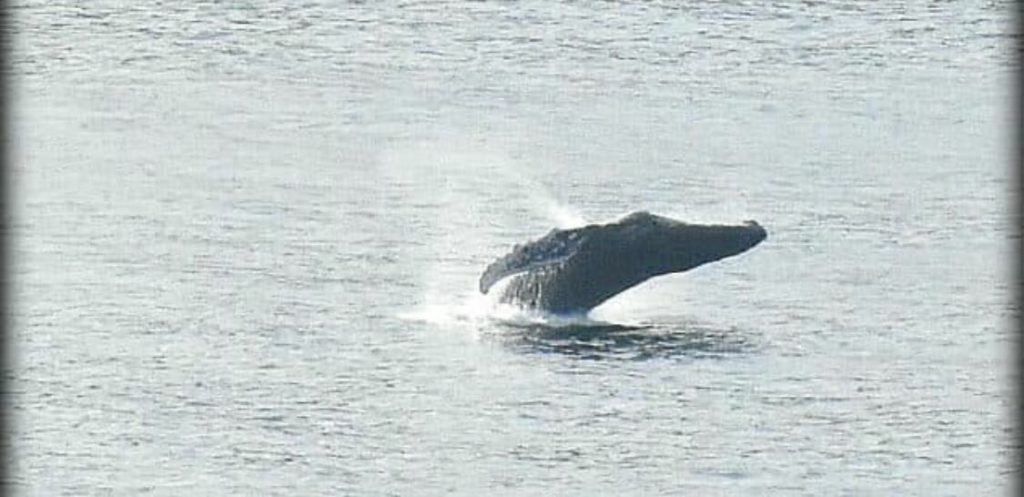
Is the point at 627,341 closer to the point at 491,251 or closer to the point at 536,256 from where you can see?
the point at 536,256

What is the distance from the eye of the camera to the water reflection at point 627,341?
30.7 meters

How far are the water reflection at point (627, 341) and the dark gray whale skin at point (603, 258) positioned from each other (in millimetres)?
332

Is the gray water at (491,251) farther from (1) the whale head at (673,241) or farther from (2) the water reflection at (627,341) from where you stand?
(1) the whale head at (673,241)

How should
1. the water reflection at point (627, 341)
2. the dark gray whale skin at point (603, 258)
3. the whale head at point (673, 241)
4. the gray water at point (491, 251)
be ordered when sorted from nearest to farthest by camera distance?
1. the gray water at point (491, 251)
2. the water reflection at point (627, 341)
3. the dark gray whale skin at point (603, 258)
4. the whale head at point (673, 241)

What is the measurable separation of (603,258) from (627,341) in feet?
3.44

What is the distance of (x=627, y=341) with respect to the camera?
31125 millimetres

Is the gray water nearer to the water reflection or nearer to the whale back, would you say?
the water reflection

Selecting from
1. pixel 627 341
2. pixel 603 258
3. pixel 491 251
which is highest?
pixel 603 258

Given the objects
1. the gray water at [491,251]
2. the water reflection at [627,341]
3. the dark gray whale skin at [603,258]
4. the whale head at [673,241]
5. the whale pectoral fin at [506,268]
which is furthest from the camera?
the whale head at [673,241]

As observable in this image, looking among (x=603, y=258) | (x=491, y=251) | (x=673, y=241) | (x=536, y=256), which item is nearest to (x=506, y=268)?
(x=536, y=256)

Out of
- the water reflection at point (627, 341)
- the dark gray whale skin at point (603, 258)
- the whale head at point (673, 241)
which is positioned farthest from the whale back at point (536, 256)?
the water reflection at point (627, 341)

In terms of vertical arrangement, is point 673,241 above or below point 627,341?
above

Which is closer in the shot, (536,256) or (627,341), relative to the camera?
(627,341)

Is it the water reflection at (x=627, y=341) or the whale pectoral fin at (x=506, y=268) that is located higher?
the whale pectoral fin at (x=506, y=268)
